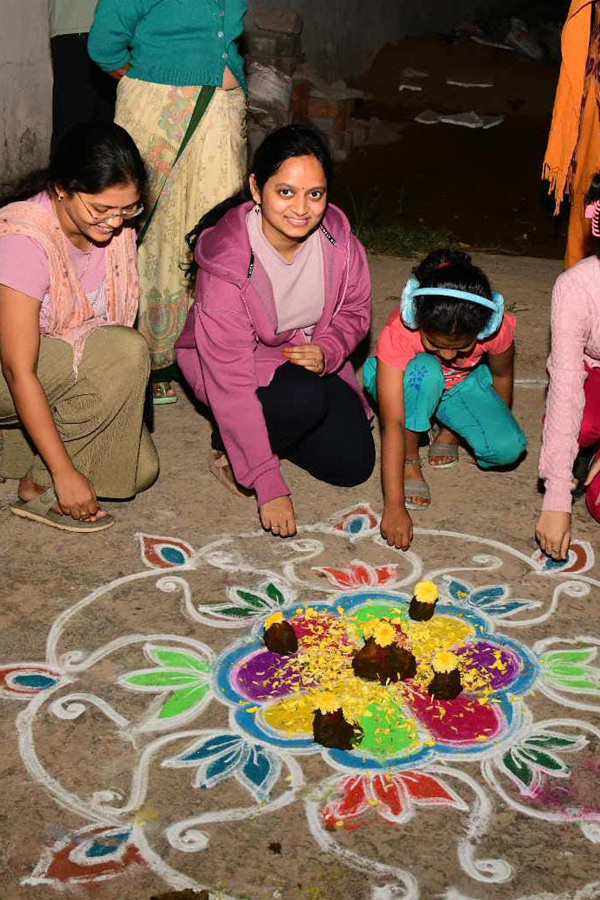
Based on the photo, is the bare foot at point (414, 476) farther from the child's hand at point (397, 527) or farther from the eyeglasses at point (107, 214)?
the eyeglasses at point (107, 214)

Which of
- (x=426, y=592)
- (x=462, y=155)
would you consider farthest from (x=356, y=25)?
(x=426, y=592)

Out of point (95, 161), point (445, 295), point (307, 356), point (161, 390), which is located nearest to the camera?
point (95, 161)

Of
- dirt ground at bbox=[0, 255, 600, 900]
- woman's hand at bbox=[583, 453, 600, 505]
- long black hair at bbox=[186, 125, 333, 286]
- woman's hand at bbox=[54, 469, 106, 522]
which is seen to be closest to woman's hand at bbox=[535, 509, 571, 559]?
dirt ground at bbox=[0, 255, 600, 900]

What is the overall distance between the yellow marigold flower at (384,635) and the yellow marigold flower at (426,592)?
0.18m

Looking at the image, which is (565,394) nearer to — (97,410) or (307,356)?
(307,356)

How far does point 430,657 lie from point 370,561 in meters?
0.48

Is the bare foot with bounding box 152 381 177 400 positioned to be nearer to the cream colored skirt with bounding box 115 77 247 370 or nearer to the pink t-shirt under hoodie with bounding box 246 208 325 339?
the cream colored skirt with bounding box 115 77 247 370

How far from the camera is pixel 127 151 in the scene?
2918 mm

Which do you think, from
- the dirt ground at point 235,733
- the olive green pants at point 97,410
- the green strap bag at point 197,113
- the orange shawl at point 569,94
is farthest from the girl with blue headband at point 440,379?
the orange shawl at point 569,94

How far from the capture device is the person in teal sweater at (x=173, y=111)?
3.54m

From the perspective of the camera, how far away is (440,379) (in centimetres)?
340

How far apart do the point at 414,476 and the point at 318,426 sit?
33 cm

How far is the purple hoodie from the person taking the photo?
126 inches

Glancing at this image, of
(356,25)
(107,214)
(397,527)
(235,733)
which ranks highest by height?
(356,25)
